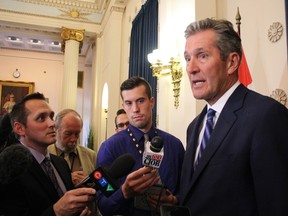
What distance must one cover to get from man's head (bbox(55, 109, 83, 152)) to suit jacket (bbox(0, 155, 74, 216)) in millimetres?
1087

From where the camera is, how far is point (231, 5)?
355 centimetres

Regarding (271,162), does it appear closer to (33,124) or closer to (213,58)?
(213,58)

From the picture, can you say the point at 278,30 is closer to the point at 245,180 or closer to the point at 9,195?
the point at 245,180

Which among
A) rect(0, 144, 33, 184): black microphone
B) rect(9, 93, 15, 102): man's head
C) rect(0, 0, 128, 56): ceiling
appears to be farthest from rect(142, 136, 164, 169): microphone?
rect(9, 93, 15, 102): man's head

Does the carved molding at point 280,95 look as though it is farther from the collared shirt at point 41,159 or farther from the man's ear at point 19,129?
the man's ear at point 19,129

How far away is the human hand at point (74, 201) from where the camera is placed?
3.79 ft

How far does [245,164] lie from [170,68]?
3161 millimetres

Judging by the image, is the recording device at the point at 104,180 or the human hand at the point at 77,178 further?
the human hand at the point at 77,178

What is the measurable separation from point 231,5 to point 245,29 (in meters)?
0.50

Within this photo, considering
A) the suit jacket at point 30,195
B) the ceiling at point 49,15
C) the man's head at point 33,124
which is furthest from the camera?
the ceiling at point 49,15

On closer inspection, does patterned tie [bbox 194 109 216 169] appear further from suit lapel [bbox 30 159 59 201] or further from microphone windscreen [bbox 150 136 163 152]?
suit lapel [bbox 30 159 59 201]

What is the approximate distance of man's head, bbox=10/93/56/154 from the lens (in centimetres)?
179

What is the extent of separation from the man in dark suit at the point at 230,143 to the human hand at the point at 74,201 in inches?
17.3

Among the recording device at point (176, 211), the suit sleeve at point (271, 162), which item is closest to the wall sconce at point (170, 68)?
the suit sleeve at point (271, 162)
